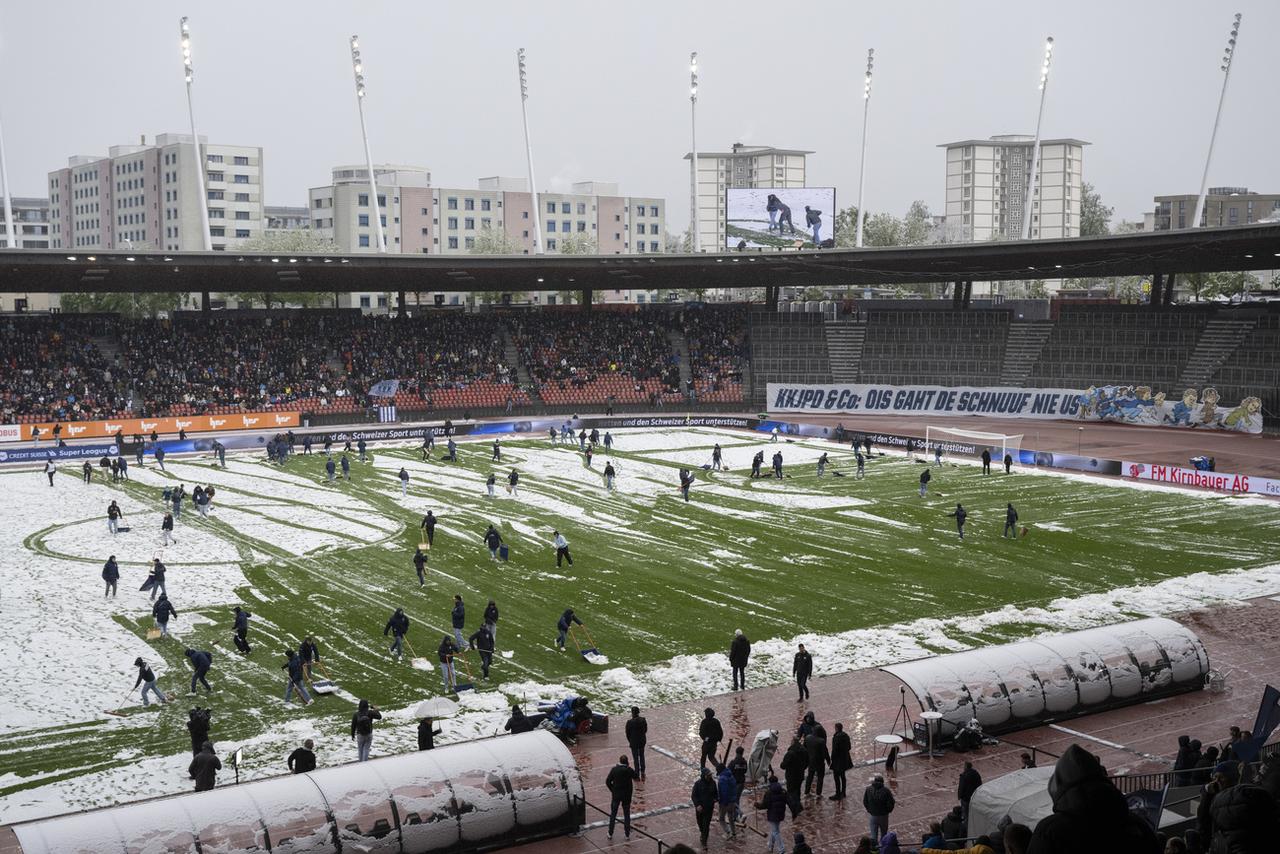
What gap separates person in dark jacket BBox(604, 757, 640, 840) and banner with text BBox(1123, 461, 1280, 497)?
39.2 metres

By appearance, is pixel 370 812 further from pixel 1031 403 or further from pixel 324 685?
pixel 1031 403

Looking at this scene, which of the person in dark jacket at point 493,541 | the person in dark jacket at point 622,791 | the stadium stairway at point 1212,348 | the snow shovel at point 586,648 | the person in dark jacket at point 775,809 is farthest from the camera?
the stadium stairway at point 1212,348

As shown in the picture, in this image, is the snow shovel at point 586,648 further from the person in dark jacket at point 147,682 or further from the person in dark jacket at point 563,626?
the person in dark jacket at point 147,682

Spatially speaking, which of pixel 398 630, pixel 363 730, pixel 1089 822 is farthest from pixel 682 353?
pixel 1089 822

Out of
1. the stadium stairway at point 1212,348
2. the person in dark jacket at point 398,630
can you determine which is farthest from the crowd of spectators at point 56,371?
the stadium stairway at point 1212,348

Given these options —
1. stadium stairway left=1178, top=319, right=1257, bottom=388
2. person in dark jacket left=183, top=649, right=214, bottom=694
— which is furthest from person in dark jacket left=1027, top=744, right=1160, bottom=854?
stadium stairway left=1178, top=319, right=1257, bottom=388

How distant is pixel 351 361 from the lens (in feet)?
260

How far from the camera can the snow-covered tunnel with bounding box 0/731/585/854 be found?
15.1 meters

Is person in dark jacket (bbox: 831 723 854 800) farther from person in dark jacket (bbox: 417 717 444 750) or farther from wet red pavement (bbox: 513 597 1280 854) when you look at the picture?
person in dark jacket (bbox: 417 717 444 750)

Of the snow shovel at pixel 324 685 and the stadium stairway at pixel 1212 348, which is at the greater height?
the stadium stairway at pixel 1212 348

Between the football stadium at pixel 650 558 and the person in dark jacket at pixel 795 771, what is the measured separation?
0.08m

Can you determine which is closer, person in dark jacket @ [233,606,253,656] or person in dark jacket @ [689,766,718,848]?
person in dark jacket @ [689,766,718,848]

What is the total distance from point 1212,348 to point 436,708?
6451 cm

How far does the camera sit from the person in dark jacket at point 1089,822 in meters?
5.03
